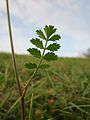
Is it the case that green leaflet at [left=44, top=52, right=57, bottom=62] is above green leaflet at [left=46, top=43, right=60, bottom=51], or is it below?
below

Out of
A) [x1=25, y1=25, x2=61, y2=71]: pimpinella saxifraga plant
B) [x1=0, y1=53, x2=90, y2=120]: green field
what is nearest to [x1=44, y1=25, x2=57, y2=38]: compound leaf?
[x1=25, y1=25, x2=61, y2=71]: pimpinella saxifraga plant

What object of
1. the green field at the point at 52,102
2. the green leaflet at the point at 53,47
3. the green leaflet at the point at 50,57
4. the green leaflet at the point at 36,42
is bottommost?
the green field at the point at 52,102

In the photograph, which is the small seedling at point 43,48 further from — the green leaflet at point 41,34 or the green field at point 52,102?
the green field at point 52,102

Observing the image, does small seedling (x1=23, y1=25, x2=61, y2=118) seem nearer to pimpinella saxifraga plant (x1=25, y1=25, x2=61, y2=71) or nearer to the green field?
pimpinella saxifraga plant (x1=25, y1=25, x2=61, y2=71)

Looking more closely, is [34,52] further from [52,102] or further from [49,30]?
[52,102]

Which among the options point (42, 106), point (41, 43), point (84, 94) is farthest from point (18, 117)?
point (41, 43)

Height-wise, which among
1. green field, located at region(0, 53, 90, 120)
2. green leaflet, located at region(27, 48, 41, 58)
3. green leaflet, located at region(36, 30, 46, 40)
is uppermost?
green leaflet, located at region(36, 30, 46, 40)

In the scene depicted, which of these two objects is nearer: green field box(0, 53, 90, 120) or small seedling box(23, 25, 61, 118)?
small seedling box(23, 25, 61, 118)

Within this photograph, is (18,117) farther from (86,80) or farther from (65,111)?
(86,80)

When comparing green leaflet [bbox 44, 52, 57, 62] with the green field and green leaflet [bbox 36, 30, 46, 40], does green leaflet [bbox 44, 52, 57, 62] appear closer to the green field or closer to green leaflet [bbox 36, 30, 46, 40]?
green leaflet [bbox 36, 30, 46, 40]

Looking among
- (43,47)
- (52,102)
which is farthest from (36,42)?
(52,102)

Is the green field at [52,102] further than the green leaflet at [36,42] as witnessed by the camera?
Yes

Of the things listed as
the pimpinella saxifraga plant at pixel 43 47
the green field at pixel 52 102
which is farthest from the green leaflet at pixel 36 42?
the green field at pixel 52 102
